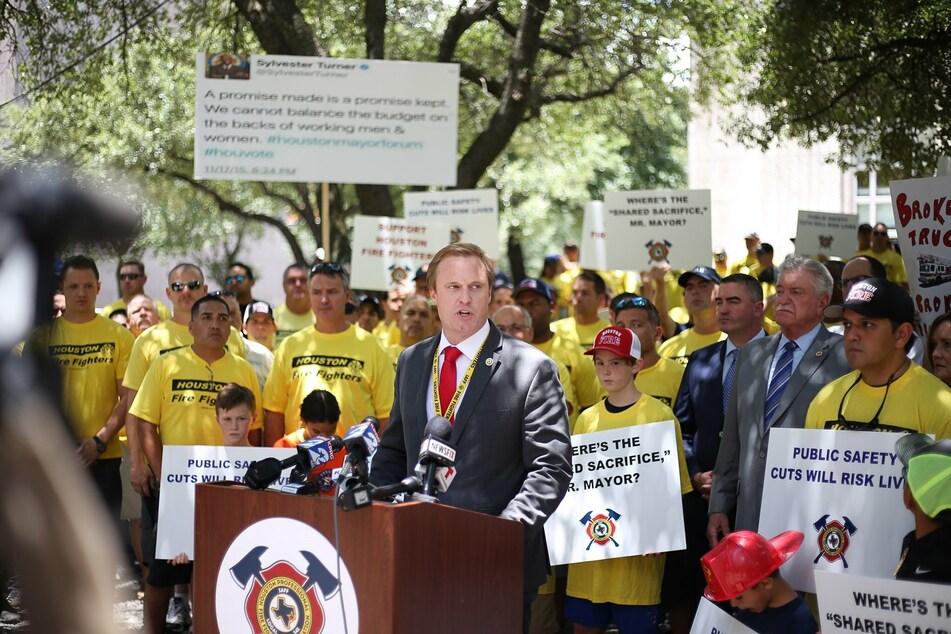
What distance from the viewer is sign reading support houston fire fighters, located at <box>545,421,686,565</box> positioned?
6.34 m

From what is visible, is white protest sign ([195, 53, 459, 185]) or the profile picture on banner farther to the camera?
the profile picture on banner

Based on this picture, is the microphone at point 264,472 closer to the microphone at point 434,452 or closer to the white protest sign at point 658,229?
the microphone at point 434,452

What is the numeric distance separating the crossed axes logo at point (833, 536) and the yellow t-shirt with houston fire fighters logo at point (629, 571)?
132 centimetres

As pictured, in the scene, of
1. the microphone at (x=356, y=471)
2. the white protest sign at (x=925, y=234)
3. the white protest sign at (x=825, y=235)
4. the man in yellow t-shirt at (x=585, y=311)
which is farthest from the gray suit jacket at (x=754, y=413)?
the white protest sign at (x=825, y=235)

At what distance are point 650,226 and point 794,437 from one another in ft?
22.6

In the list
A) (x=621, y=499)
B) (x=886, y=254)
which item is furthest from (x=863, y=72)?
(x=621, y=499)

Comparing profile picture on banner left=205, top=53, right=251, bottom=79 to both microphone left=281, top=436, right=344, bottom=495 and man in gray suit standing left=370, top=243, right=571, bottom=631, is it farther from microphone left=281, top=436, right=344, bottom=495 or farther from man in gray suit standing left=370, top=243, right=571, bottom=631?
microphone left=281, top=436, right=344, bottom=495

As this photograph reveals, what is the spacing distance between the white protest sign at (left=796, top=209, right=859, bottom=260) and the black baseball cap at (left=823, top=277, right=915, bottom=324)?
935 cm

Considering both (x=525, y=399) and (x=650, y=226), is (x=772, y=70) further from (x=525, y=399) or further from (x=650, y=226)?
(x=525, y=399)

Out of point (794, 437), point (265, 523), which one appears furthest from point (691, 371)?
point (265, 523)

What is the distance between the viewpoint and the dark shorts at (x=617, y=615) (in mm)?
6426

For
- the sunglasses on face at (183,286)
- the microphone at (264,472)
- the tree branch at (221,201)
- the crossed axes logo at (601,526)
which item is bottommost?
the crossed axes logo at (601,526)

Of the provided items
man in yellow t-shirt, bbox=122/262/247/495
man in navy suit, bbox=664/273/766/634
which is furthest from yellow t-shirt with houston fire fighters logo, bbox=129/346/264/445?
man in navy suit, bbox=664/273/766/634

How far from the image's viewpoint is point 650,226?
12.1 m
